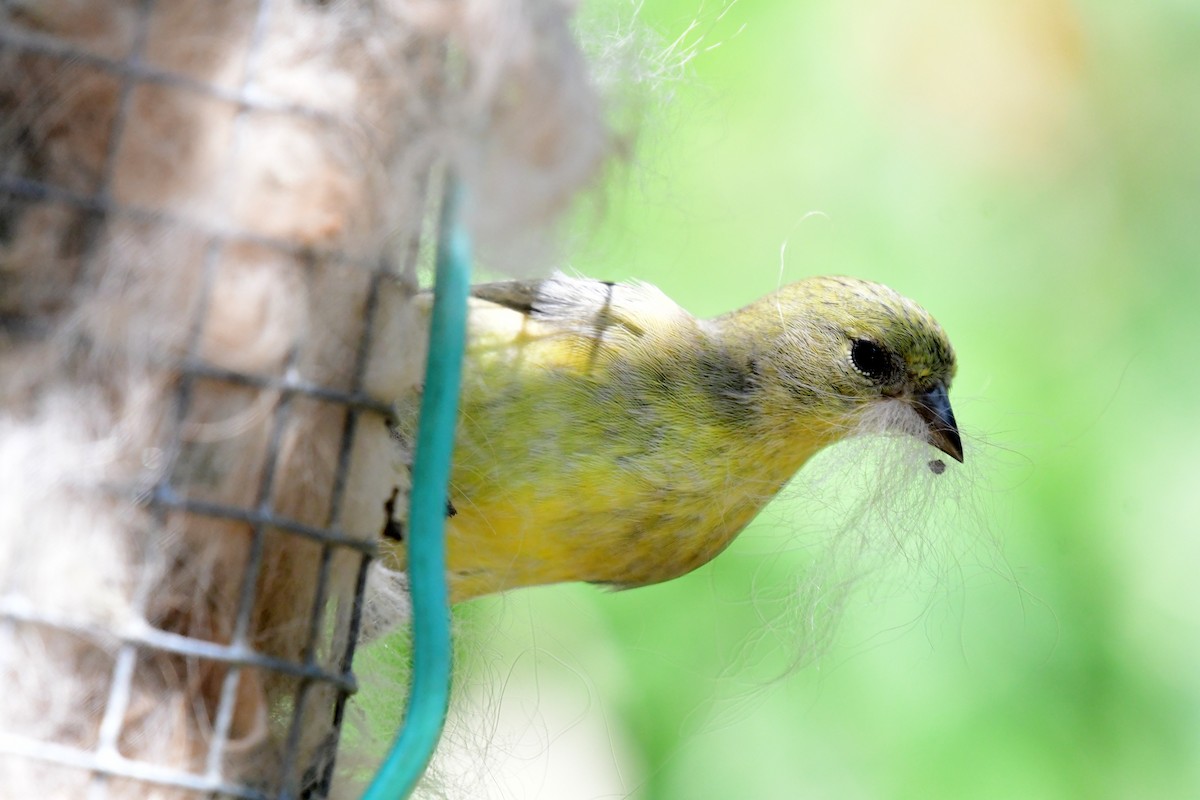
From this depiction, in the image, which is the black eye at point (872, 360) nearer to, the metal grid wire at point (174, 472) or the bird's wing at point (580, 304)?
the bird's wing at point (580, 304)

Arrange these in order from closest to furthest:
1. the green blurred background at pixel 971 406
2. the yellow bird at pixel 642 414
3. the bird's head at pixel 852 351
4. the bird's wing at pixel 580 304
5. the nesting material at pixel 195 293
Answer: the nesting material at pixel 195 293 → the yellow bird at pixel 642 414 → the bird's wing at pixel 580 304 → the bird's head at pixel 852 351 → the green blurred background at pixel 971 406

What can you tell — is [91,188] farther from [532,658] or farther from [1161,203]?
[1161,203]

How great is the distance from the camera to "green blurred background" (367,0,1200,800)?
3.76 metres

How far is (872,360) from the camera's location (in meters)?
3.20

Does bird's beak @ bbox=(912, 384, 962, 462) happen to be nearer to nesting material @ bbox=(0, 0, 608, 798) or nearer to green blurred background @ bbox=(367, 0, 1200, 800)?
green blurred background @ bbox=(367, 0, 1200, 800)

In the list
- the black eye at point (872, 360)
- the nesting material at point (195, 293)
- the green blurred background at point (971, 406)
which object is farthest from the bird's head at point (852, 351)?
the nesting material at point (195, 293)

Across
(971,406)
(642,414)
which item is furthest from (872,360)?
(971,406)

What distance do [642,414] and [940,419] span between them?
0.65 m

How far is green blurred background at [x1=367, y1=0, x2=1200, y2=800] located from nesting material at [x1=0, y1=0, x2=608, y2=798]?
1.31m

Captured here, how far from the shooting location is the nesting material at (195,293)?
1.38 meters

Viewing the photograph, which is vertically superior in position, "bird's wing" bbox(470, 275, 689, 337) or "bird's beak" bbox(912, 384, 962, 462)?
"bird's wing" bbox(470, 275, 689, 337)

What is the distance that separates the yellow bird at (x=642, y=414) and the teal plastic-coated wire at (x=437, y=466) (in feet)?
4.15

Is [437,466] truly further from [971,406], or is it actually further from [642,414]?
[971,406]

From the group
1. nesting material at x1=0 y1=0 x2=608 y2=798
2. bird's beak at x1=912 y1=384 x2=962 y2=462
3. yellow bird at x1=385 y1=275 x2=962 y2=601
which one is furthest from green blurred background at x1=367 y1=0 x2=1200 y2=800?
nesting material at x1=0 y1=0 x2=608 y2=798
